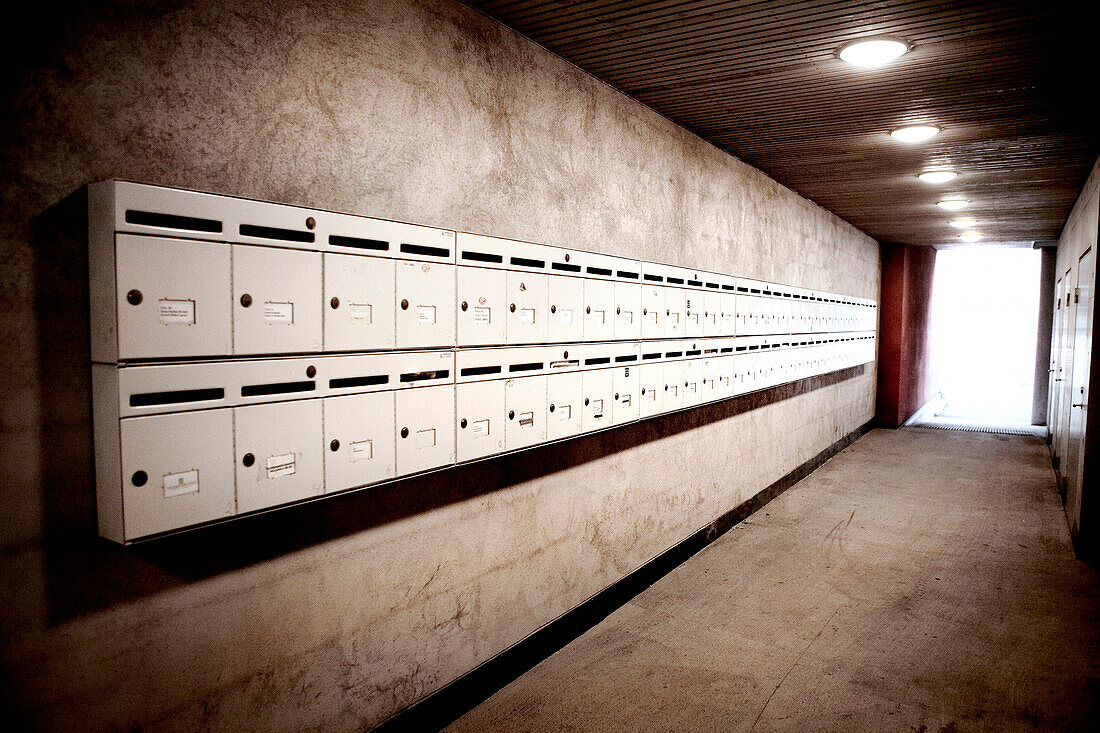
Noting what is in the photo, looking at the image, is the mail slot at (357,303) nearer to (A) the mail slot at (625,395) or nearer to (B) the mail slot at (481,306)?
(B) the mail slot at (481,306)

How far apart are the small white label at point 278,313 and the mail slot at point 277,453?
0.24 m

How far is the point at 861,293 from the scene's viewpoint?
9.50 m

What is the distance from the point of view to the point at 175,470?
5.63 ft

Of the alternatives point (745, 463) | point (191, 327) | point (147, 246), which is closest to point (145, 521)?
point (191, 327)

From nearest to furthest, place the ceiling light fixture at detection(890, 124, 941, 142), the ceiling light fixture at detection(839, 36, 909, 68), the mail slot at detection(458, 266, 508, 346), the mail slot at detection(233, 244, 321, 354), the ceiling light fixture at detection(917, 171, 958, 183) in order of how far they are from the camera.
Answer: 1. the mail slot at detection(233, 244, 321, 354)
2. the mail slot at detection(458, 266, 508, 346)
3. the ceiling light fixture at detection(839, 36, 909, 68)
4. the ceiling light fixture at detection(890, 124, 941, 142)
5. the ceiling light fixture at detection(917, 171, 958, 183)

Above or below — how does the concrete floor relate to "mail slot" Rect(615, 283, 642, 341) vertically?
below

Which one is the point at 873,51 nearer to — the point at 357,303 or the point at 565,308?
the point at 565,308

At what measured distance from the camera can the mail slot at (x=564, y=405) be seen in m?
2.98

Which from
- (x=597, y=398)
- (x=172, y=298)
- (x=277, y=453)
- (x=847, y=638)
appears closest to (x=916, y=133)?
(x=597, y=398)

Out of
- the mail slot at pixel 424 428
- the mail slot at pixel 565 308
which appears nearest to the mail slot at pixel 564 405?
the mail slot at pixel 565 308

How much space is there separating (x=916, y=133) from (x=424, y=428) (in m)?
4.02

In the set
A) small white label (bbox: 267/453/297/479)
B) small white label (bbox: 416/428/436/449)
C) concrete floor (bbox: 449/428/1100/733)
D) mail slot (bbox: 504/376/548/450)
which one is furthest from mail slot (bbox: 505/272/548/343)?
concrete floor (bbox: 449/428/1100/733)

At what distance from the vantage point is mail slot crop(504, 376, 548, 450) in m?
2.77

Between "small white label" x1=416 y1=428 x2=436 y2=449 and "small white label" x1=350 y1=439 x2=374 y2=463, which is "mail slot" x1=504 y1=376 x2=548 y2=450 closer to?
"small white label" x1=416 y1=428 x2=436 y2=449
